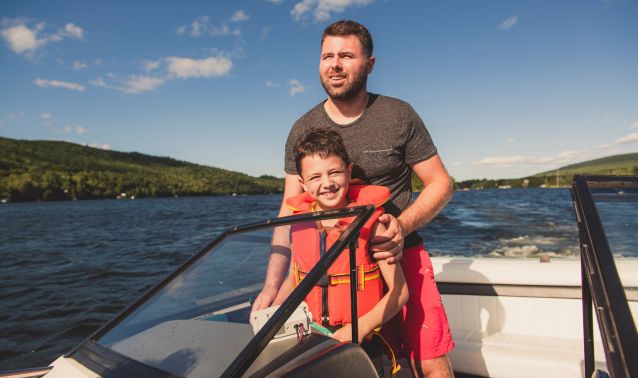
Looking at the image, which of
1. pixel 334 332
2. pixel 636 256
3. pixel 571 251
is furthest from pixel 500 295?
pixel 571 251

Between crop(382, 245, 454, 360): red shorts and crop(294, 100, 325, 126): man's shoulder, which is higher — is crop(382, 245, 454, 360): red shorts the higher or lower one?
the lower one

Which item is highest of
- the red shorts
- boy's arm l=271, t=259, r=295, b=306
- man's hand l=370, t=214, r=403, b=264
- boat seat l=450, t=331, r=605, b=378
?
man's hand l=370, t=214, r=403, b=264

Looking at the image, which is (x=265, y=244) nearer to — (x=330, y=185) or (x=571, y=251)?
(x=330, y=185)

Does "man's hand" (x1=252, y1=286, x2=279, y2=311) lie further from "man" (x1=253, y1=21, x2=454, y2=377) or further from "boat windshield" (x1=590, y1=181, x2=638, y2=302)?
"boat windshield" (x1=590, y1=181, x2=638, y2=302)

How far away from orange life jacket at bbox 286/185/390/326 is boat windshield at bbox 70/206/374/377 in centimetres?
5

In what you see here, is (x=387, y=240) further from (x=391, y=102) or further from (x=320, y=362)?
(x=391, y=102)

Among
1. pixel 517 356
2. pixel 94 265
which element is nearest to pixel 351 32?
pixel 517 356

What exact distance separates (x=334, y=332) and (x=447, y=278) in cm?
225

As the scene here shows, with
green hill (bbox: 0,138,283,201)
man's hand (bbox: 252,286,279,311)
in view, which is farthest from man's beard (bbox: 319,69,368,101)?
green hill (bbox: 0,138,283,201)

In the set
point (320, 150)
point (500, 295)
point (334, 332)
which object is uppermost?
point (320, 150)

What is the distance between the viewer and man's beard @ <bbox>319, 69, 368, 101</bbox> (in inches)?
81.9

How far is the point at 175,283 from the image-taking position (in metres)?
1.71

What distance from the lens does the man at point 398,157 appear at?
6.67 feet

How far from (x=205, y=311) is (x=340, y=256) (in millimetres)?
675
